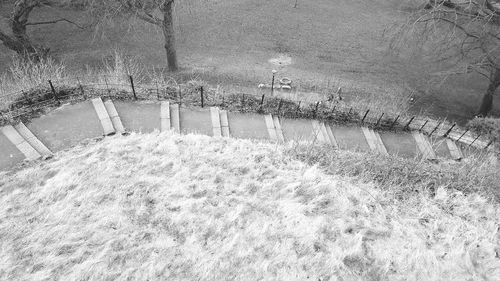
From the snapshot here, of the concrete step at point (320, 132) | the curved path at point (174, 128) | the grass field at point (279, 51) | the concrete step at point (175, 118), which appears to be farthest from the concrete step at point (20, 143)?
A: the grass field at point (279, 51)

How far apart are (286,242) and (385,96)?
41.6 feet

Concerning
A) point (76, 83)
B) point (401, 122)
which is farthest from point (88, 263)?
point (401, 122)

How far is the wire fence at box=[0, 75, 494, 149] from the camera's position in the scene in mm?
8562

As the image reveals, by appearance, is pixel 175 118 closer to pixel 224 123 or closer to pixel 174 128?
pixel 174 128

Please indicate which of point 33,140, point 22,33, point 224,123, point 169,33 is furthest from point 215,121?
point 22,33

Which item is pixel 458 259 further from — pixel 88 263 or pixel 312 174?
pixel 88 263

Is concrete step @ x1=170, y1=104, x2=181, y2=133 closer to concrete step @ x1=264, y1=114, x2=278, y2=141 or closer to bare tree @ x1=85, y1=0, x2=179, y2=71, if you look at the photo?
concrete step @ x1=264, y1=114, x2=278, y2=141

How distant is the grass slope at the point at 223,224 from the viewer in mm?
4574

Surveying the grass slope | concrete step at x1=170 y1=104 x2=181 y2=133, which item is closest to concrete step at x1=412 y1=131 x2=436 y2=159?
the grass slope

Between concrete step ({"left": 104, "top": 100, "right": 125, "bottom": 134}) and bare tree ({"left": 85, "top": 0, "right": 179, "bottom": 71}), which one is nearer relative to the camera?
concrete step ({"left": 104, "top": 100, "right": 125, "bottom": 134})

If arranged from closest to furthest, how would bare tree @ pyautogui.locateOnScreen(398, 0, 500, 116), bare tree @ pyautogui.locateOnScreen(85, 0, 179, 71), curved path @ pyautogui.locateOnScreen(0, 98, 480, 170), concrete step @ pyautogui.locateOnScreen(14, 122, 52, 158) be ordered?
concrete step @ pyautogui.locateOnScreen(14, 122, 52, 158) < curved path @ pyautogui.locateOnScreen(0, 98, 480, 170) < bare tree @ pyautogui.locateOnScreen(398, 0, 500, 116) < bare tree @ pyautogui.locateOnScreen(85, 0, 179, 71)

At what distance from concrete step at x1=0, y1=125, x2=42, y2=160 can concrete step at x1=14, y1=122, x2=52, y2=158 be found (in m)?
0.08

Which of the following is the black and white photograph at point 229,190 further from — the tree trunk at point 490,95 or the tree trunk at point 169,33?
the tree trunk at point 169,33

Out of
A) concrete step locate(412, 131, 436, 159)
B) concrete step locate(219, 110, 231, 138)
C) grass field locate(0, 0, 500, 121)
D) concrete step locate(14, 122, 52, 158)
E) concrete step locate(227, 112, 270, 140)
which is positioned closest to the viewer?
concrete step locate(14, 122, 52, 158)
